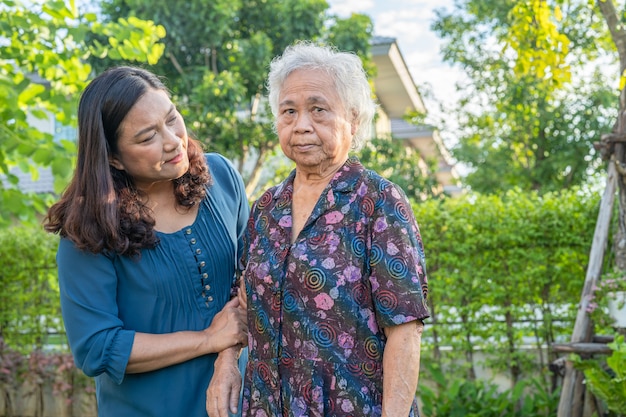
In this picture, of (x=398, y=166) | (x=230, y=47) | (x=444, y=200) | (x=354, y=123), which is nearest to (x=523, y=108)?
(x=398, y=166)

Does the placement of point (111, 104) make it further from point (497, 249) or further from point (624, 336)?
point (497, 249)

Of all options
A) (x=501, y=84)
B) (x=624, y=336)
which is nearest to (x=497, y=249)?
(x=624, y=336)

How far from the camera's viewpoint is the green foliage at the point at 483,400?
17.8ft

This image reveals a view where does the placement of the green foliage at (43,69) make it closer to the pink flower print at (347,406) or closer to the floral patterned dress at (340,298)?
the floral patterned dress at (340,298)

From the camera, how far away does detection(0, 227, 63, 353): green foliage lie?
7211mm

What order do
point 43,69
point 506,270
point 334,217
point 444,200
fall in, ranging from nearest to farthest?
point 334,217, point 43,69, point 506,270, point 444,200

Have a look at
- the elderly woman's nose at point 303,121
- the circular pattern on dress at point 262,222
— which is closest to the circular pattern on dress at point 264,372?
the circular pattern on dress at point 262,222

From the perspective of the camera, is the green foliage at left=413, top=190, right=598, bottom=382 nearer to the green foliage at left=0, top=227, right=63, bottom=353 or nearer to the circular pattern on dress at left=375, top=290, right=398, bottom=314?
the green foliage at left=0, top=227, right=63, bottom=353

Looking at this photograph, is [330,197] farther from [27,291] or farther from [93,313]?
[27,291]

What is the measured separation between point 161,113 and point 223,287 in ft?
1.85

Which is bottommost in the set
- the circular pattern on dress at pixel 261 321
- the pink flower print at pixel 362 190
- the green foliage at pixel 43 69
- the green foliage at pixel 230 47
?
the circular pattern on dress at pixel 261 321

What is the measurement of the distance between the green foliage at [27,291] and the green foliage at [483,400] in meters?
3.64

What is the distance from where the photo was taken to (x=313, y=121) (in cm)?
198

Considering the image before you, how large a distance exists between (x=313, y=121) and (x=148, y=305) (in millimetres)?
Answer: 747
